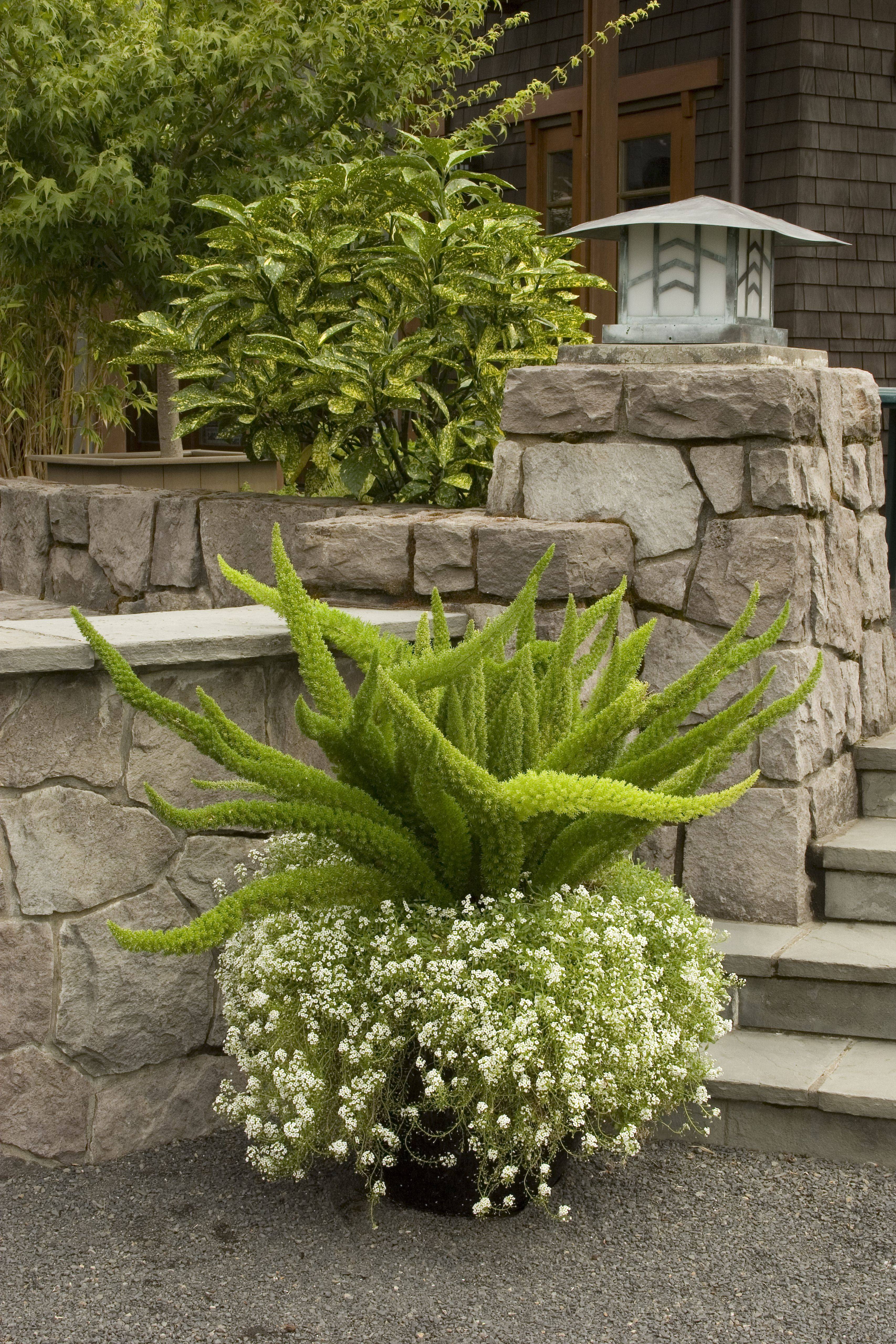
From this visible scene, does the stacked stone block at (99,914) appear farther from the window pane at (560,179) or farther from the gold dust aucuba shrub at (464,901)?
the window pane at (560,179)

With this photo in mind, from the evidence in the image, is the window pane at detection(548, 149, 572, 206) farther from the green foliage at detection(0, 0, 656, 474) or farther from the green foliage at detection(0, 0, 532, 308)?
the green foliage at detection(0, 0, 532, 308)

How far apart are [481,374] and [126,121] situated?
2.18 m

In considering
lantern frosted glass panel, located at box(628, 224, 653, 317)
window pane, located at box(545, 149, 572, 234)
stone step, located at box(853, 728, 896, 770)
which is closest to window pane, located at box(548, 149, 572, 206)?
window pane, located at box(545, 149, 572, 234)

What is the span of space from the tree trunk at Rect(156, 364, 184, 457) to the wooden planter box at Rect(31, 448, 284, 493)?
68mm

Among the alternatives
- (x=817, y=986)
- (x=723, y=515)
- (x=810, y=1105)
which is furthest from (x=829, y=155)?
(x=810, y=1105)

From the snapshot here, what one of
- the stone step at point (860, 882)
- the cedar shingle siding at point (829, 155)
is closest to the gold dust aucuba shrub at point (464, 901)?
the stone step at point (860, 882)

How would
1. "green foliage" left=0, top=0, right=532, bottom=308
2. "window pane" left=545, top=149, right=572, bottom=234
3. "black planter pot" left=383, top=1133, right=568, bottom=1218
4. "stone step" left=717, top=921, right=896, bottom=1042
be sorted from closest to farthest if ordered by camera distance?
"black planter pot" left=383, top=1133, right=568, bottom=1218 < "stone step" left=717, top=921, right=896, bottom=1042 < "green foliage" left=0, top=0, right=532, bottom=308 < "window pane" left=545, top=149, right=572, bottom=234

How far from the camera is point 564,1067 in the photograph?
2109 mm

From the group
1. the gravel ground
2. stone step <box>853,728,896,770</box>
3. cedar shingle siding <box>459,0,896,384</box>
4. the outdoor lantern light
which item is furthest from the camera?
cedar shingle siding <box>459,0,896,384</box>

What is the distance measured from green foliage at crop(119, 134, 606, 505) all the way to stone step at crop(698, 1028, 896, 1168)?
186cm

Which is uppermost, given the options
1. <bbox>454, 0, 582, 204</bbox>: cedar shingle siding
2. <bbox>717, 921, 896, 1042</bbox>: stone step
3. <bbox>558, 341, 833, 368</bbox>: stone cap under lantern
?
<bbox>454, 0, 582, 204</bbox>: cedar shingle siding

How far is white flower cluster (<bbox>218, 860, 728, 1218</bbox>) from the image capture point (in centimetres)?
212

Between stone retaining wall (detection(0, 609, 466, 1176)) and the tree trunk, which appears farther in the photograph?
the tree trunk

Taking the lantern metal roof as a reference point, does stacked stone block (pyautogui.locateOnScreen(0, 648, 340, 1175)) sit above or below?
below
